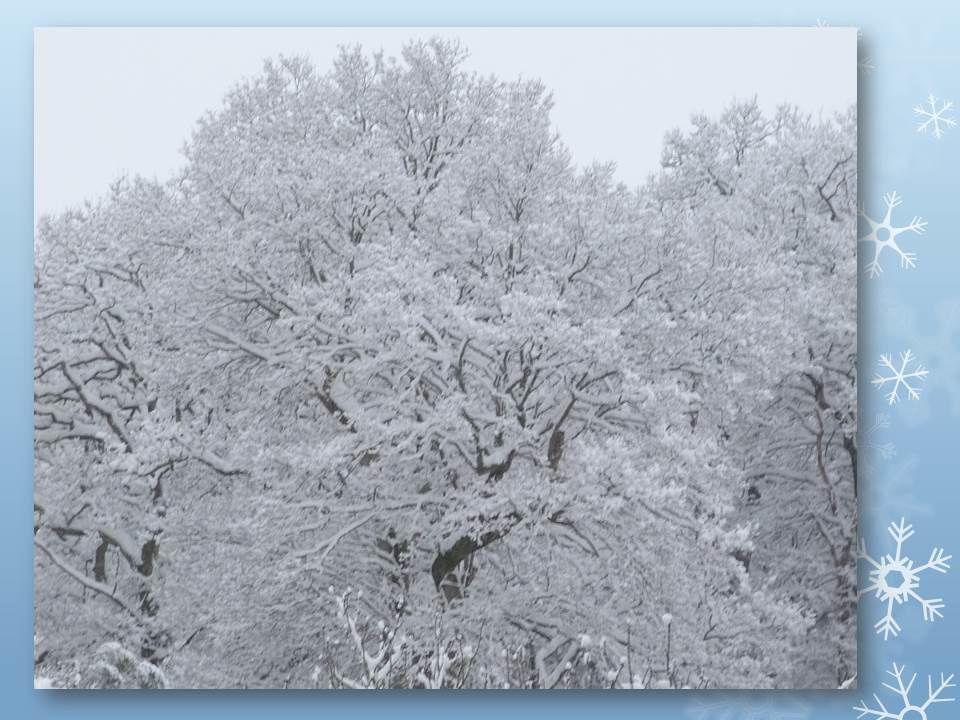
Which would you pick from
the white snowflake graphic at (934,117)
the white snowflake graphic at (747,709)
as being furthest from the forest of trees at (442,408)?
the white snowflake graphic at (934,117)

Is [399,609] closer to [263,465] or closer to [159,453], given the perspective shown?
[263,465]

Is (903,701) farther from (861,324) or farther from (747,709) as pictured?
(861,324)

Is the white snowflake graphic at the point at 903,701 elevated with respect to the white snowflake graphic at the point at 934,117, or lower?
lower

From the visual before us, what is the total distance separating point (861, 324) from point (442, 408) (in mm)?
1791

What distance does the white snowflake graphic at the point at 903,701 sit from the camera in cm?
448

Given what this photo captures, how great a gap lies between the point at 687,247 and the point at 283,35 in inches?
76.3

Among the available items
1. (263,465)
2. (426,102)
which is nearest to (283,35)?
(426,102)

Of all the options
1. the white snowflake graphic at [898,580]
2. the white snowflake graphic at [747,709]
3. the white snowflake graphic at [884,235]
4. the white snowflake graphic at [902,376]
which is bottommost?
the white snowflake graphic at [747,709]

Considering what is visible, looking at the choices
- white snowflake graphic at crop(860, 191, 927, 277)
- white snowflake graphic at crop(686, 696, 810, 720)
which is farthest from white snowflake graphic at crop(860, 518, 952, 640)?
white snowflake graphic at crop(860, 191, 927, 277)

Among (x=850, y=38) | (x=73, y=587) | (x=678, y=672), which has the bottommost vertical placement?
(x=678, y=672)

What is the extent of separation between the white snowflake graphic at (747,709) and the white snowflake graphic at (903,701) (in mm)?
255

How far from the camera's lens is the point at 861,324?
4.55 meters

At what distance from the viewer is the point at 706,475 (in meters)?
4.55

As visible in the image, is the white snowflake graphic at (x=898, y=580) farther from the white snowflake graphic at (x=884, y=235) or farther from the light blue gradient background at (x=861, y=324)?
the white snowflake graphic at (x=884, y=235)
